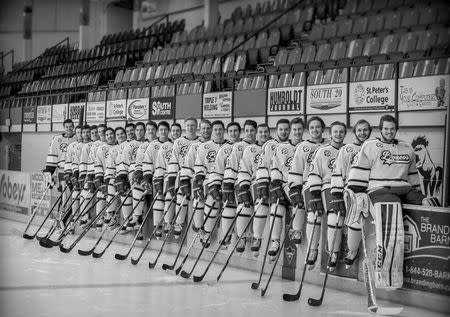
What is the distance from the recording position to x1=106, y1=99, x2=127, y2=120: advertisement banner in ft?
37.1

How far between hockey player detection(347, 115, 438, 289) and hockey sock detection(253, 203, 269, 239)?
4.03ft

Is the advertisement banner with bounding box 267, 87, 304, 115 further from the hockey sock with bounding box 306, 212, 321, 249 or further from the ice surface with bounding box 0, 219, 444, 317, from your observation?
the hockey sock with bounding box 306, 212, 321, 249

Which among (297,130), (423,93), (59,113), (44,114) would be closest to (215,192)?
(297,130)

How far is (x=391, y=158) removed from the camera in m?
4.80

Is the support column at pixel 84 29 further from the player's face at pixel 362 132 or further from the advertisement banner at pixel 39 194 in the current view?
the player's face at pixel 362 132

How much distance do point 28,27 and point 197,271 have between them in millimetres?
16190

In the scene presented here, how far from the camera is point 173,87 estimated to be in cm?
1048

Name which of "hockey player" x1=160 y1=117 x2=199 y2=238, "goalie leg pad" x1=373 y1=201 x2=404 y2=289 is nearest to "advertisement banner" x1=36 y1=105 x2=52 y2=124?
"hockey player" x1=160 y1=117 x2=199 y2=238

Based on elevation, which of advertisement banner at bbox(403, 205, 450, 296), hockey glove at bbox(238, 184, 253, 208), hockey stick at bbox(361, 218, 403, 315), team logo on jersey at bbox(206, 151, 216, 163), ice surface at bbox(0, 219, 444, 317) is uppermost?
team logo on jersey at bbox(206, 151, 216, 163)

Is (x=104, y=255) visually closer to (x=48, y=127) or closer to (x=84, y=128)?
(x=84, y=128)

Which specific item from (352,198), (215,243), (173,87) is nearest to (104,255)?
(215,243)

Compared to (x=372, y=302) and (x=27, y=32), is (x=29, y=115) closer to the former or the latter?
(x=27, y=32)

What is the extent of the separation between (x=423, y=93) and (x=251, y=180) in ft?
7.92

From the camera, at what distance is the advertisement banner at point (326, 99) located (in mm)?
7845
